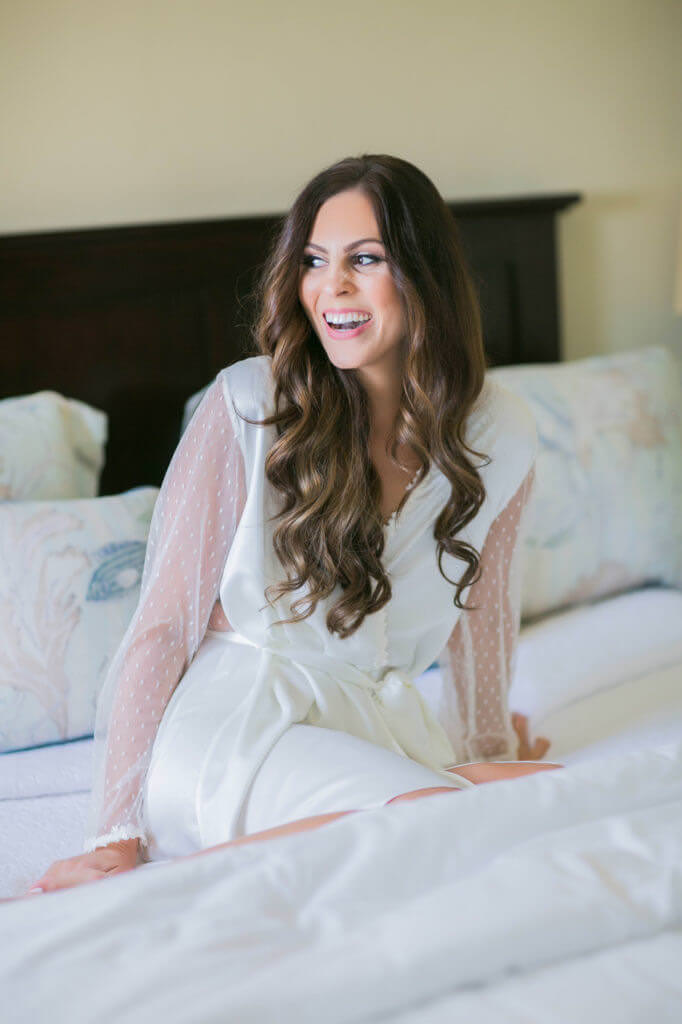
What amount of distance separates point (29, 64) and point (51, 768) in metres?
1.52

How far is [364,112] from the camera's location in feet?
8.53

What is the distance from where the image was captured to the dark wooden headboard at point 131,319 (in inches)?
87.5

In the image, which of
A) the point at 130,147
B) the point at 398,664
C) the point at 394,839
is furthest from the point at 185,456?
the point at 130,147

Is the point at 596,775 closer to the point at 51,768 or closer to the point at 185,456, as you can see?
the point at 185,456

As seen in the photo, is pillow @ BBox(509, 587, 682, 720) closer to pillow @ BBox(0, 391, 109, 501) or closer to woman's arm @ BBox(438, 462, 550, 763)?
woman's arm @ BBox(438, 462, 550, 763)

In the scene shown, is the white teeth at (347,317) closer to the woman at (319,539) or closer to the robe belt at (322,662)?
the woman at (319,539)

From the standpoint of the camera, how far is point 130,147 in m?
2.34

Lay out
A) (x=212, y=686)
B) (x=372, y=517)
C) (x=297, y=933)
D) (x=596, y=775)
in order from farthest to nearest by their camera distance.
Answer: (x=372, y=517), (x=212, y=686), (x=596, y=775), (x=297, y=933)

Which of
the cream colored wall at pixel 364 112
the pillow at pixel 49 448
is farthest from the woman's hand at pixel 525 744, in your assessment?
the cream colored wall at pixel 364 112

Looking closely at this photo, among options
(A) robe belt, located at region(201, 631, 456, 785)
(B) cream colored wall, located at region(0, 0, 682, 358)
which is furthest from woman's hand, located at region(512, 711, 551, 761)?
(B) cream colored wall, located at region(0, 0, 682, 358)

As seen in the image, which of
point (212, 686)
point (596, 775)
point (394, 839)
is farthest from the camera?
point (212, 686)

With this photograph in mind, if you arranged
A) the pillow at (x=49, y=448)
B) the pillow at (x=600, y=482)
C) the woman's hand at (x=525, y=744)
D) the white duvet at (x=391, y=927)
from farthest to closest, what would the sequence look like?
the pillow at (x=600, y=482), the pillow at (x=49, y=448), the woman's hand at (x=525, y=744), the white duvet at (x=391, y=927)

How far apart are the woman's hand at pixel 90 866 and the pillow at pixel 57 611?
0.42 m

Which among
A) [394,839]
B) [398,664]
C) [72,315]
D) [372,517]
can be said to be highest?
[72,315]
